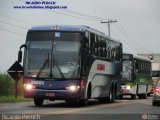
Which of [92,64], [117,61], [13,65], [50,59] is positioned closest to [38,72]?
[50,59]

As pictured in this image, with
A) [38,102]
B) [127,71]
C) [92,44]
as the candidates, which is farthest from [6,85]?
[92,44]

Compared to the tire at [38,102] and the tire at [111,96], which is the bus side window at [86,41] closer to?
the tire at [38,102]

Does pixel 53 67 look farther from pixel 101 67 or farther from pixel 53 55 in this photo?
pixel 101 67

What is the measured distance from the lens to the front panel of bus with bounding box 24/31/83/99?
2386 centimetres

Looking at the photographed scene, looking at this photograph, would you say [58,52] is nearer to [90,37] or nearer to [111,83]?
[90,37]

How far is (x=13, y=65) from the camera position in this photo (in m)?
30.9

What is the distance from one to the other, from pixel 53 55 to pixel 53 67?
1.69 ft

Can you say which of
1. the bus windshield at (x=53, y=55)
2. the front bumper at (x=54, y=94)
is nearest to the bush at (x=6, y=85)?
the bus windshield at (x=53, y=55)

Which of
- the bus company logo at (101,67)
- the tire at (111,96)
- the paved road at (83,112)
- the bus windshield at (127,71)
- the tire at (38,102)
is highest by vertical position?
the bus windshield at (127,71)

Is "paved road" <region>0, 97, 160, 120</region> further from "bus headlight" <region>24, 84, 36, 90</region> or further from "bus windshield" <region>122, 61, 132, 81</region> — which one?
"bus windshield" <region>122, 61, 132, 81</region>

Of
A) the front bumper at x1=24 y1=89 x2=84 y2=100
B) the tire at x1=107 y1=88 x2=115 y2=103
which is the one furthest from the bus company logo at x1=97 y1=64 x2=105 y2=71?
the front bumper at x1=24 y1=89 x2=84 y2=100

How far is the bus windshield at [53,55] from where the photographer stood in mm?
23938

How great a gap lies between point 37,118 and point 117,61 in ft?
56.4

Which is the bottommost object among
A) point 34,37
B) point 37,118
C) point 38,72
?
point 37,118
